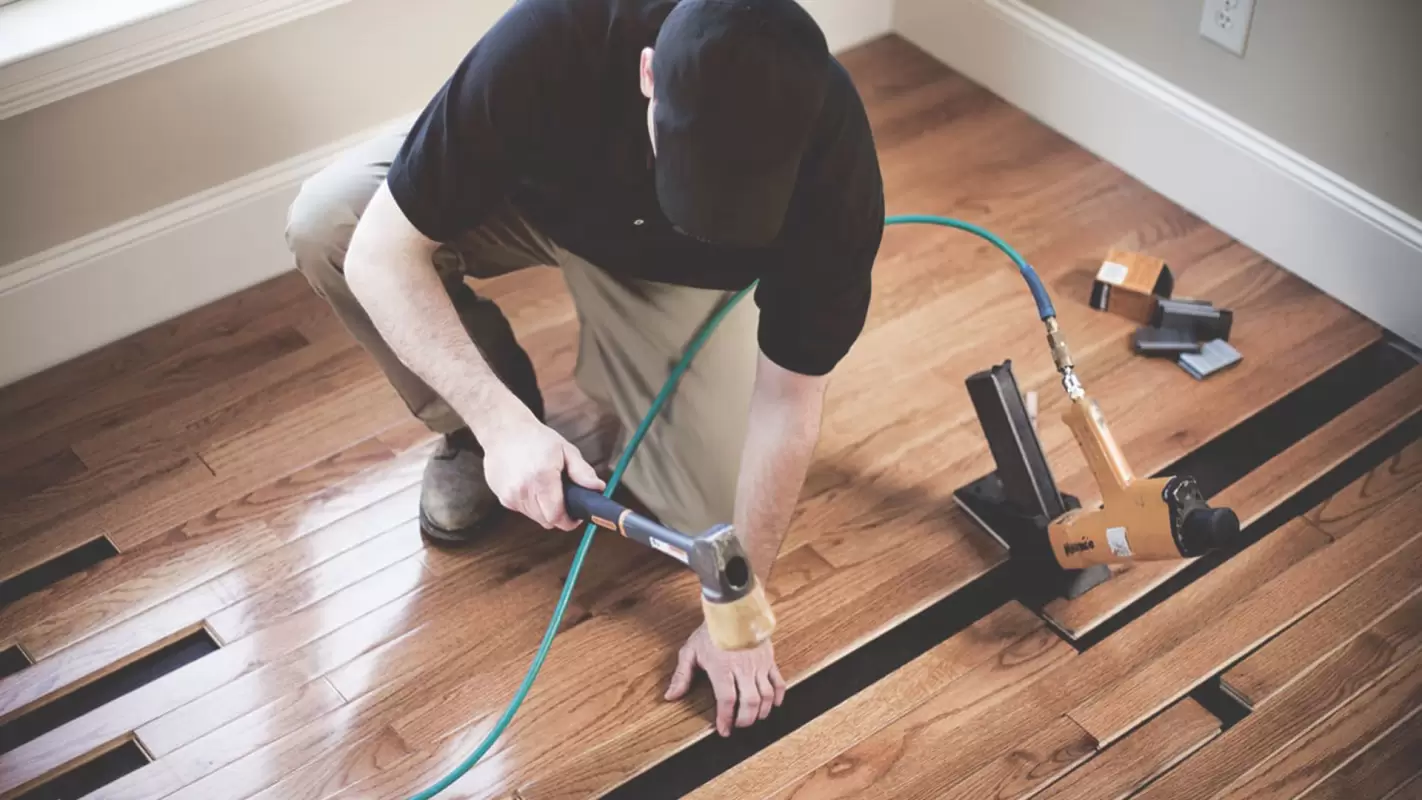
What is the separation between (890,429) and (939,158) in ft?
2.46

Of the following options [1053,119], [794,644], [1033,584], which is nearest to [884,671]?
[794,644]

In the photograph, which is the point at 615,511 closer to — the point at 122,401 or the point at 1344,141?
the point at 122,401

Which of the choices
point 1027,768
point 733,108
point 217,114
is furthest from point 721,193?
point 217,114

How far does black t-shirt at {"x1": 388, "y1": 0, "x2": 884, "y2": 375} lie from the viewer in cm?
141

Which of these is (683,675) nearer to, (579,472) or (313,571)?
(579,472)

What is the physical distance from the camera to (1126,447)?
6.70 ft

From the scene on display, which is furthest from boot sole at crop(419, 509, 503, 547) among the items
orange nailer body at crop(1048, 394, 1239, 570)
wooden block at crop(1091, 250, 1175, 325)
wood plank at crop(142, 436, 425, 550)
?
wooden block at crop(1091, 250, 1175, 325)

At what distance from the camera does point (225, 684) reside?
69.8 inches

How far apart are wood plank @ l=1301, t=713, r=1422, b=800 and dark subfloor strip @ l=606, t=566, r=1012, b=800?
0.44 meters

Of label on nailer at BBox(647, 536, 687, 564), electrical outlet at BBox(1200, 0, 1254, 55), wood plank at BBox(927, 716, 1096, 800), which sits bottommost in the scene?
wood plank at BBox(927, 716, 1096, 800)

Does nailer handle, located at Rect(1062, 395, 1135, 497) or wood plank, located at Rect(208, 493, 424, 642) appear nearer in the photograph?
nailer handle, located at Rect(1062, 395, 1135, 497)

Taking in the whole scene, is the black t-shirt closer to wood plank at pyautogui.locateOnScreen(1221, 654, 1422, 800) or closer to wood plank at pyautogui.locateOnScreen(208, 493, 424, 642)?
wood plank at pyautogui.locateOnScreen(208, 493, 424, 642)

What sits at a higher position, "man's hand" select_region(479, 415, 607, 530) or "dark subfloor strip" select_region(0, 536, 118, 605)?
"man's hand" select_region(479, 415, 607, 530)

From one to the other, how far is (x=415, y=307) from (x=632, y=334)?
37 centimetres
